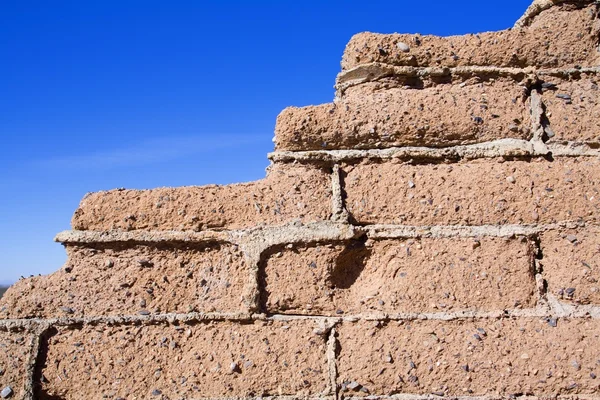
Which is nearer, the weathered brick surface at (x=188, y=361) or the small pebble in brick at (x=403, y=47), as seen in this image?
the weathered brick surface at (x=188, y=361)

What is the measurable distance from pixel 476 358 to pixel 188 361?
0.58 meters

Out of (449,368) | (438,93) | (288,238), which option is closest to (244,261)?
(288,238)

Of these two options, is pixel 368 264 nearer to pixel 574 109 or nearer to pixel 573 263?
pixel 573 263

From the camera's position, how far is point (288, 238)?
1145mm

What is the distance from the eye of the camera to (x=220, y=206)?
1.18 m

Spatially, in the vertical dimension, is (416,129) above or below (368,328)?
above

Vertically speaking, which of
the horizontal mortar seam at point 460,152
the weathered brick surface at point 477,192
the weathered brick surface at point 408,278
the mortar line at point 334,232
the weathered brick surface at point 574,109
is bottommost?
the weathered brick surface at point 408,278

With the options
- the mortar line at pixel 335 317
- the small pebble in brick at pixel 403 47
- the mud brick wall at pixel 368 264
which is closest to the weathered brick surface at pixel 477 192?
the mud brick wall at pixel 368 264

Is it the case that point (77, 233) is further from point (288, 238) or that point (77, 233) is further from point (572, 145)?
point (572, 145)

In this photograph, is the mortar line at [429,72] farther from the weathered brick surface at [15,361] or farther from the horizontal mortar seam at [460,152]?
the weathered brick surface at [15,361]

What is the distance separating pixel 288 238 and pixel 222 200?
172 millimetres

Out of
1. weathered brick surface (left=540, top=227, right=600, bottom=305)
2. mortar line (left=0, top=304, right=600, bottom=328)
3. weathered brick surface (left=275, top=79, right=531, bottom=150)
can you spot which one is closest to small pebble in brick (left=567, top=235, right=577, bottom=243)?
weathered brick surface (left=540, top=227, right=600, bottom=305)

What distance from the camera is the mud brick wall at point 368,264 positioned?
1.09m

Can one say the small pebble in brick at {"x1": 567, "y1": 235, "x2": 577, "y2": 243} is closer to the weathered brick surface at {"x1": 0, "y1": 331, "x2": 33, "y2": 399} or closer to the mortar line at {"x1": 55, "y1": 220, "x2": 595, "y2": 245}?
the mortar line at {"x1": 55, "y1": 220, "x2": 595, "y2": 245}
